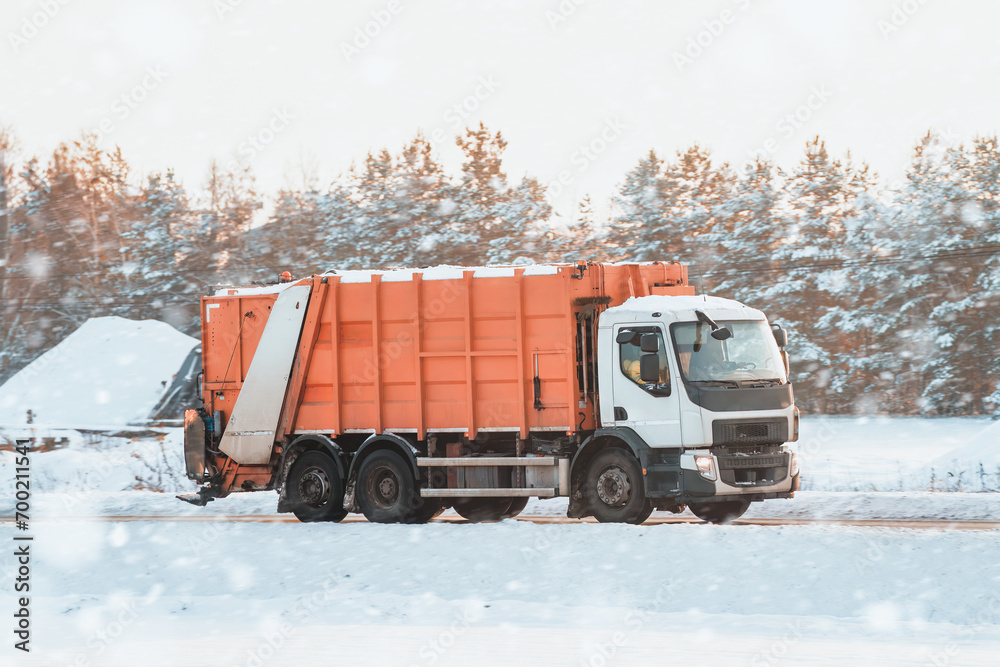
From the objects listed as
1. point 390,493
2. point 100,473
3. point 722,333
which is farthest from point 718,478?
point 100,473

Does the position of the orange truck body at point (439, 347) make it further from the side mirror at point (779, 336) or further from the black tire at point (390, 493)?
the side mirror at point (779, 336)

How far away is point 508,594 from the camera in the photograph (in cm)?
995

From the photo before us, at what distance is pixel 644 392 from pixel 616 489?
122 cm

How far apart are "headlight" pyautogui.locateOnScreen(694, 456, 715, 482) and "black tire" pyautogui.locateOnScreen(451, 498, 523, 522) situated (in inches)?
142

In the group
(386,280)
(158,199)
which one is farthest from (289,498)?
(158,199)

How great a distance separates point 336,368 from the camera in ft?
49.2

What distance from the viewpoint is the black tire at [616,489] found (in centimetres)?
1331

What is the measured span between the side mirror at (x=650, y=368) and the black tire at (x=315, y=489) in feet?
14.9

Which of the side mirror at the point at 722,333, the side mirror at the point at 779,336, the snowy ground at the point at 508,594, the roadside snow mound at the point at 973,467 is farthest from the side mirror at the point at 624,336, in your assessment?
the roadside snow mound at the point at 973,467

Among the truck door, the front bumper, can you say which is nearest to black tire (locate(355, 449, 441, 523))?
the truck door

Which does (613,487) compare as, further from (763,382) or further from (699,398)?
(763,382)

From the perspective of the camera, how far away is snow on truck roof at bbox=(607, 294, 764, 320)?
44.5 ft

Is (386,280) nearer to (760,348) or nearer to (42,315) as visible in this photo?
(760,348)

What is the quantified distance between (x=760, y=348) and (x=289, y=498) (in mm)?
6616
